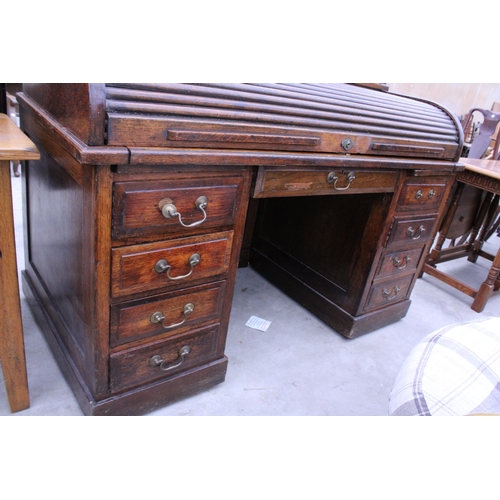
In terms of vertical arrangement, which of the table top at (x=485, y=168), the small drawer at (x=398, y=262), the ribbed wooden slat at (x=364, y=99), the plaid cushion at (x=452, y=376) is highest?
the ribbed wooden slat at (x=364, y=99)

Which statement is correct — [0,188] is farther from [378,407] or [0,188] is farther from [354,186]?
[378,407]

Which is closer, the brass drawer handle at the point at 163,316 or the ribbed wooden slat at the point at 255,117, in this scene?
the ribbed wooden slat at the point at 255,117

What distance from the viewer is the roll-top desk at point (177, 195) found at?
1.03 metres

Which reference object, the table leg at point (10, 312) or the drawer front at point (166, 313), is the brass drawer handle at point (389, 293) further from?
the table leg at point (10, 312)

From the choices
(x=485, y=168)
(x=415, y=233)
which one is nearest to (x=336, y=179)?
(x=415, y=233)

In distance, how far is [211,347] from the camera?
1.50 metres

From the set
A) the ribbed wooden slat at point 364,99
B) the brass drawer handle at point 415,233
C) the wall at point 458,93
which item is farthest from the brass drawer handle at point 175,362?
the wall at point 458,93

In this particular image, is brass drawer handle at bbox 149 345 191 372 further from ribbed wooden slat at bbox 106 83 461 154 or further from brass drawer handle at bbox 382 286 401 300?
brass drawer handle at bbox 382 286 401 300

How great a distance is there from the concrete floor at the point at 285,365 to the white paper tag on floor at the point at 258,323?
3cm

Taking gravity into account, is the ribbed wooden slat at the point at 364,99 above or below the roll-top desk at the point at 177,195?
above

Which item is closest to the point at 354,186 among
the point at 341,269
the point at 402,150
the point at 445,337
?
the point at 402,150

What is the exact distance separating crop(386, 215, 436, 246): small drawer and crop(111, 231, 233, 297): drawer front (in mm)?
923

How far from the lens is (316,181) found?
56.0 inches

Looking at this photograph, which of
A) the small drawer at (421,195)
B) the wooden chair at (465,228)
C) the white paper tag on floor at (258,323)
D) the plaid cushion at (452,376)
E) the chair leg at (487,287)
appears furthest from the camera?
the wooden chair at (465,228)
